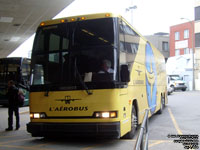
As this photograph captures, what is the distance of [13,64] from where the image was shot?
18.2m

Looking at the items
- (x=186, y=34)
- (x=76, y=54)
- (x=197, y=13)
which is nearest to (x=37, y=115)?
(x=76, y=54)

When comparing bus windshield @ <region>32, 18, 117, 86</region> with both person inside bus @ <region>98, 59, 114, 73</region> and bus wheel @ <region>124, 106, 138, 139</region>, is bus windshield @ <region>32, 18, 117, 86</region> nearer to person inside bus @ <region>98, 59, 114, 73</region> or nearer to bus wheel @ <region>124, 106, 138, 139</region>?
person inside bus @ <region>98, 59, 114, 73</region>

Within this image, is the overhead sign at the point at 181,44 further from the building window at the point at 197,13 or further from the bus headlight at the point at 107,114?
the bus headlight at the point at 107,114

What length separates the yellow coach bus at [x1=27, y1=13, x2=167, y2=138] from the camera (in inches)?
257

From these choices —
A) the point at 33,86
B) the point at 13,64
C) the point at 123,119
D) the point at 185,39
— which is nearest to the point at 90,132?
the point at 123,119

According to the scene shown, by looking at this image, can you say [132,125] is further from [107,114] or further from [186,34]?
[186,34]

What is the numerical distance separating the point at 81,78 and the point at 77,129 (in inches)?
46.6

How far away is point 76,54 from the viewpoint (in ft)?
22.5

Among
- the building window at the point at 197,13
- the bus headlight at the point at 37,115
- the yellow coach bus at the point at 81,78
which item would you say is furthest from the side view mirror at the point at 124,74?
the building window at the point at 197,13

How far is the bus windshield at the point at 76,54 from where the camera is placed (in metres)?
6.67

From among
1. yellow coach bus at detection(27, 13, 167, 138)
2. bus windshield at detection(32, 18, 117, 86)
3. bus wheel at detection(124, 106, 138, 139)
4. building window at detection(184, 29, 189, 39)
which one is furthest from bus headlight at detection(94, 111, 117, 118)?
building window at detection(184, 29, 189, 39)

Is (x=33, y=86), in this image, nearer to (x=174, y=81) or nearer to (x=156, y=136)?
(x=156, y=136)

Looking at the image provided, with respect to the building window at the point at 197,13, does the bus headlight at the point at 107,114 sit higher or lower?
lower

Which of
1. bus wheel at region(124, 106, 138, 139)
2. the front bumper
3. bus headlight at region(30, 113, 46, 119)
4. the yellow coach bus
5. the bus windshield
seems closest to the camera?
the front bumper
